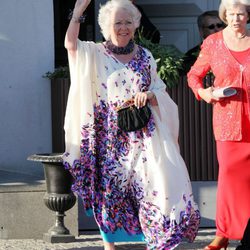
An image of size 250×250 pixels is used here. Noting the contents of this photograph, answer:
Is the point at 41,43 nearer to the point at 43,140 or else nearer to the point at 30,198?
the point at 43,140

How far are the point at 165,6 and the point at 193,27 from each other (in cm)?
37

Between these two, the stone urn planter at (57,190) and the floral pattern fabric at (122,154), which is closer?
the floral pattern fabric at (122,154)

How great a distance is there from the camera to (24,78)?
10273 millimetres

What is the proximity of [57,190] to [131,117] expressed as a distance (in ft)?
4.56

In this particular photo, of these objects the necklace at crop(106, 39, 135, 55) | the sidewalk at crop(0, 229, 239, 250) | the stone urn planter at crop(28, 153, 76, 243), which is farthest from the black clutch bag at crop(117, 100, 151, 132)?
the sidewalk at crop(0, 229, 239, 250)

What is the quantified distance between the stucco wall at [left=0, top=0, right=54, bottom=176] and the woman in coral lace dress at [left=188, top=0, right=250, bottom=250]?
7.76 ft

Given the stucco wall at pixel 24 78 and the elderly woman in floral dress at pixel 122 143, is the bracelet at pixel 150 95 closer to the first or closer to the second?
the elderly woman in floral dress at pixel 122 143

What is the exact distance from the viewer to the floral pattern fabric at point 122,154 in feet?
26.7

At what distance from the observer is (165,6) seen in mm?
12359

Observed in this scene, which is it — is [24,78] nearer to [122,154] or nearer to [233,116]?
[122,154]

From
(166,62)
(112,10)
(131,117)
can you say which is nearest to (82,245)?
(131,117)

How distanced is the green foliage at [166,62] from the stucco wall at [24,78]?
0.89 meters

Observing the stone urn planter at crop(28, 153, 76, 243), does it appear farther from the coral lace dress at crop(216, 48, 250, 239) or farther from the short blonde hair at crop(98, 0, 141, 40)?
the coral lace dress at crop(216, 48, 250, 239)

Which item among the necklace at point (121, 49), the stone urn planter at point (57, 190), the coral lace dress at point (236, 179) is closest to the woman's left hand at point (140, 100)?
the necklace at point (121, 49)
